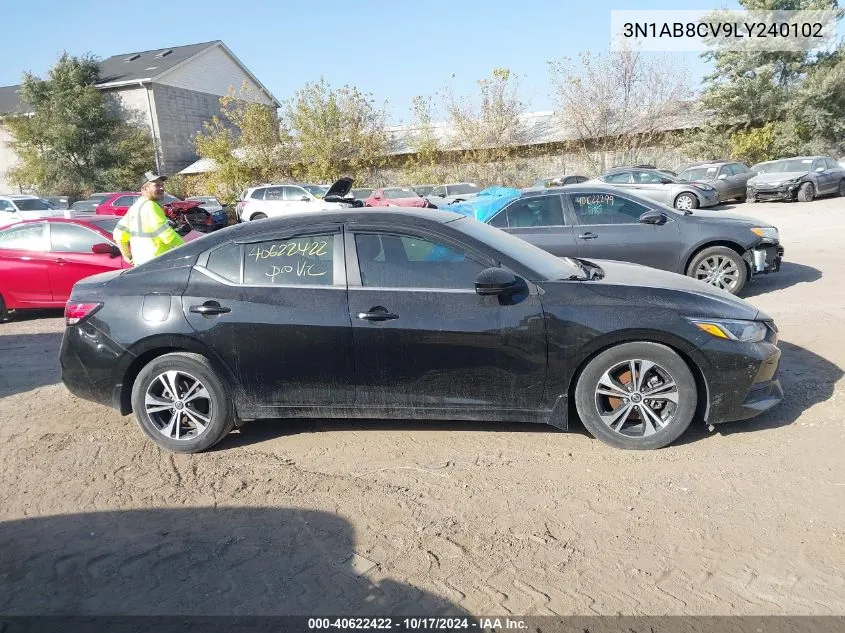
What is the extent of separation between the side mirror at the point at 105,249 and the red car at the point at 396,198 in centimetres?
1333

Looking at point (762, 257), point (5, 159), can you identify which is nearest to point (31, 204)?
point (5, 159)

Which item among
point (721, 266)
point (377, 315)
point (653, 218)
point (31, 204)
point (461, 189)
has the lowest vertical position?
point (721, 266)

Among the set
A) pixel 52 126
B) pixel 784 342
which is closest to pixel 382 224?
pixel 784 342

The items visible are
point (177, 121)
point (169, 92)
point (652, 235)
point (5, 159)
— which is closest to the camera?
point (652, 235)

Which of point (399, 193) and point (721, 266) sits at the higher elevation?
point (399, 193)

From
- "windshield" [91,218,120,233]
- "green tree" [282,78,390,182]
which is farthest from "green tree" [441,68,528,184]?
"windshield" [91,218,120,233]

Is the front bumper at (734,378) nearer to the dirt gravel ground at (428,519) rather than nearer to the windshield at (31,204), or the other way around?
the dirt gravel ground at (428,519)

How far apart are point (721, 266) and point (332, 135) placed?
25.9 m

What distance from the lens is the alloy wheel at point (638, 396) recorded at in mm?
4047

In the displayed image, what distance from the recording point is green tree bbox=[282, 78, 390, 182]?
31000 mm

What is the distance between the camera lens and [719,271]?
804 centimetres

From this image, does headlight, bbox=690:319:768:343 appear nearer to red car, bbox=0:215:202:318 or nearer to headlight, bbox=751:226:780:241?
headlight, bbox=751:226:780:241

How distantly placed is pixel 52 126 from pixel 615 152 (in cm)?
2888

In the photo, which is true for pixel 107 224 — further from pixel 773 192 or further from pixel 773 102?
pixel 773 102
